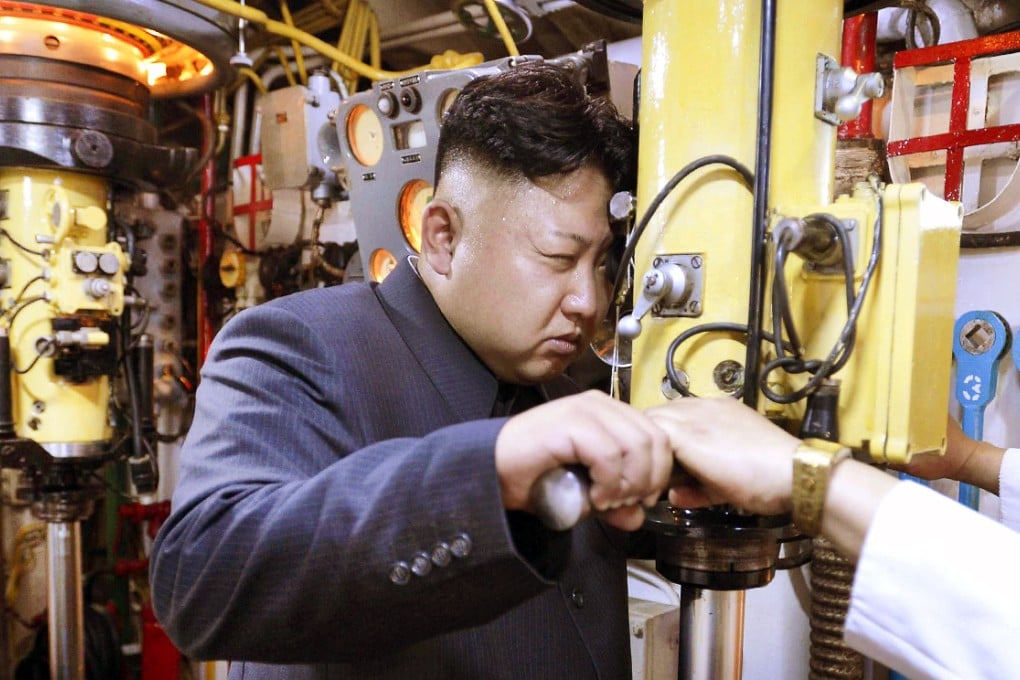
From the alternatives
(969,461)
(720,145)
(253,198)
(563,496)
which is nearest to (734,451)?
(563,496)

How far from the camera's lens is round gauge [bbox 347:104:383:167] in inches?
72.6

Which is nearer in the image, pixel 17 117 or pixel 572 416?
pixel 572 416

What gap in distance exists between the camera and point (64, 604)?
2811 millimetres

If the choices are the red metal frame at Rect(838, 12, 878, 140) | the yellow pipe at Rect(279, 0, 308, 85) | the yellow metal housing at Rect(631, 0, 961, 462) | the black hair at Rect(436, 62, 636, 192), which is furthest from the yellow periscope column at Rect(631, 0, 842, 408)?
the yellow pipe at Rect(279, 0, 308, 85)

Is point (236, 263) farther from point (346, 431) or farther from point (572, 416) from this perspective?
point (572, 416)

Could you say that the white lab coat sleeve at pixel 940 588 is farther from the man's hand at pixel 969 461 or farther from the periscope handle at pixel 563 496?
the man's hand at pixel 969 461

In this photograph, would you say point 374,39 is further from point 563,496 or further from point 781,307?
point 563,496

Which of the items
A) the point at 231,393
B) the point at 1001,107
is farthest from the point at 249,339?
the point at 1001,107

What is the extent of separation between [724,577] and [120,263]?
2423mm

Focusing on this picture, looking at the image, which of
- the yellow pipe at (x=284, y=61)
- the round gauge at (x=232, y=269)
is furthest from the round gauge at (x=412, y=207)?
the round gauge at (x=232, y=269)

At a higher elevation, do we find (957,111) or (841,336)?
(957,111)

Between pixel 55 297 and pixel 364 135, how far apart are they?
4.52 feet

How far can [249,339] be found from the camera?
993mm

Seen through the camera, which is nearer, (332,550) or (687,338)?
(332,550)
